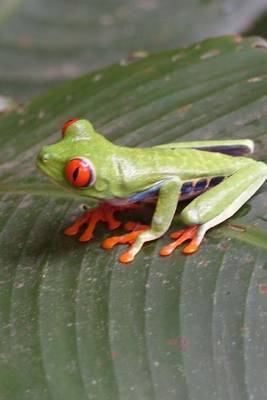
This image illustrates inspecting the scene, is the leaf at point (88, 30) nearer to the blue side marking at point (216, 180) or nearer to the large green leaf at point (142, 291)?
the large green leaf at point (142, 291)

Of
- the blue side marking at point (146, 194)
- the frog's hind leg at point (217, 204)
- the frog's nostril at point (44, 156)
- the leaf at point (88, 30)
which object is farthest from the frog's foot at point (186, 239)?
the leaf at point (88, 30)

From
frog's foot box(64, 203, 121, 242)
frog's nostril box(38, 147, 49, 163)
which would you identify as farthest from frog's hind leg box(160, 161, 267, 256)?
frog's nostril box(38, 147, 49, 163)

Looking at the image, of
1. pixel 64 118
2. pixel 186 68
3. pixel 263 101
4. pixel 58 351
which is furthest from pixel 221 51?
pixel 58 351

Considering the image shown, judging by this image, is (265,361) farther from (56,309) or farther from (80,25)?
(80,25)

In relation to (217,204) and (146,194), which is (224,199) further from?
(146,194)

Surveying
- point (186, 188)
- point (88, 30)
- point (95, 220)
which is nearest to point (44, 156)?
point (95, 220)
